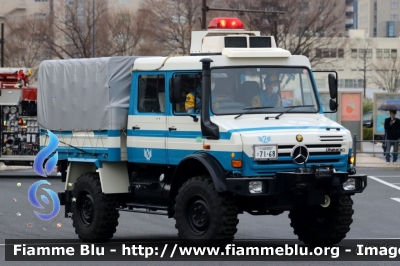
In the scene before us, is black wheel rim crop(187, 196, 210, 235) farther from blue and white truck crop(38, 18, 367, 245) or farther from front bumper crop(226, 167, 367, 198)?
front bumper crop(226, 167, 367, 198)

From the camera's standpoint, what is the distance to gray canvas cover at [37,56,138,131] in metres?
14.3

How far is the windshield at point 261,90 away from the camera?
42.6 ft

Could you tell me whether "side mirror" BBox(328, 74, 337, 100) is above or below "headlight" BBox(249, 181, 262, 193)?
above

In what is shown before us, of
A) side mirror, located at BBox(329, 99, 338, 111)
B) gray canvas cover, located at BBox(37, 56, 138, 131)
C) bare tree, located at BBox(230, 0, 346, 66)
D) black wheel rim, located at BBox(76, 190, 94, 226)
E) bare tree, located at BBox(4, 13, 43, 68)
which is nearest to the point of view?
side mirror, located at BBox(329, 99, 338, 111)

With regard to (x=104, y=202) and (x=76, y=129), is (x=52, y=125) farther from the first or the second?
(x=104, y=202)

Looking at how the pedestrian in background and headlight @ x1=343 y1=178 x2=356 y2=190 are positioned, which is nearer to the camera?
headlight @ x1=343 y1=178 x2=356 y2=190

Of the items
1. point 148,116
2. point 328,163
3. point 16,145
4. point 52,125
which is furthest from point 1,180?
point 328,163

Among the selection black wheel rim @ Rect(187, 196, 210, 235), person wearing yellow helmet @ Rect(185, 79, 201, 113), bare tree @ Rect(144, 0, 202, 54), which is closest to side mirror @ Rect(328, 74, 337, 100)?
person wearing yellow helmet @ Rect(185, 79, 201, 113)

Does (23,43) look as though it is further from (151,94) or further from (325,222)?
(325,222)

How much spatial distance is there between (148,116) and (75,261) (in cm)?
263

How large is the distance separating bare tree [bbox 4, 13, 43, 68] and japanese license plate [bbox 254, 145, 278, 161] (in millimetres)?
56796

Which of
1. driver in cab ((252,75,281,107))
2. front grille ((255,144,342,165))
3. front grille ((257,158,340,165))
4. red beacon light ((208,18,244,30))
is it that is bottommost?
front grille ((257,158,340,165))

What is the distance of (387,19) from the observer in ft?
560

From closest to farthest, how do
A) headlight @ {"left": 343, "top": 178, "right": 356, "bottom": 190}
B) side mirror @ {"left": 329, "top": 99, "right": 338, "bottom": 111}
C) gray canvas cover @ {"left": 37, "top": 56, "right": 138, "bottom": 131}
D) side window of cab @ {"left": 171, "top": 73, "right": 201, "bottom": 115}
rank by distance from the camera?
headlight @ {"left": 343, "top": 178, "right": 356, "bottom": 190}, side window of cab @ {"left": 171, "top": 73, "right": 201, "bottom": 115}, side mirror @ {"left": 329, "top": 99, "right": 338, "bottom": 111}, gray canvas cover @ {"left": 37, "top": 56, "right": 138, "bottom": 131}
